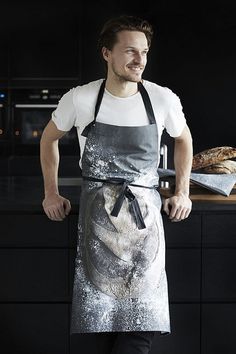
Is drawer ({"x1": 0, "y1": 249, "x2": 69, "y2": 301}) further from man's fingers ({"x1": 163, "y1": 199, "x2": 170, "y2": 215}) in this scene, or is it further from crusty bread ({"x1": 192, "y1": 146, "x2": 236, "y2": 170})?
crusty bread ({"x1": 192, "y1": 146, "x2": 236, "y2": 170})

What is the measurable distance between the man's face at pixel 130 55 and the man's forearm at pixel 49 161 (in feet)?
1.21

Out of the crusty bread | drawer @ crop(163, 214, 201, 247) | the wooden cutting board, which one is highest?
the crusty bread

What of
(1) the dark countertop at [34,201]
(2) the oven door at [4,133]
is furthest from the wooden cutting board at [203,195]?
(2) the oven door at [4,133]

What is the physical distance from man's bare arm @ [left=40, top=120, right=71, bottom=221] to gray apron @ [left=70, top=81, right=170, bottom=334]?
136 mm

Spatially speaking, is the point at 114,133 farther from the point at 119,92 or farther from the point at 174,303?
the point at 174,303

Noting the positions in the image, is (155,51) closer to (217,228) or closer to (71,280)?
(217,228)

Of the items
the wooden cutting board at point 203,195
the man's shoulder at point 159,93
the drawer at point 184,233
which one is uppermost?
the man's shoulder at point 159,93

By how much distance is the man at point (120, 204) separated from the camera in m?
2.45

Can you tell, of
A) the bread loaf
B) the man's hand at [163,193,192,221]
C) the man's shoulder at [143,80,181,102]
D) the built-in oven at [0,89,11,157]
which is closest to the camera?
the man's shoulder at [143,80,181,102]

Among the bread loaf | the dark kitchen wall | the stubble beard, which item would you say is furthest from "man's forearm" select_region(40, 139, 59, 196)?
the dark kitchen wall

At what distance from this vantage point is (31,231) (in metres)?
2.83

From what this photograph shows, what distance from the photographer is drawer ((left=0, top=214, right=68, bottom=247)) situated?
2.82 metres

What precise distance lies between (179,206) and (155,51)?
2.51 metres

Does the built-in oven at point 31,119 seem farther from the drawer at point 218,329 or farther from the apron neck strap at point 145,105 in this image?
the apron neck strap at point 145,105
